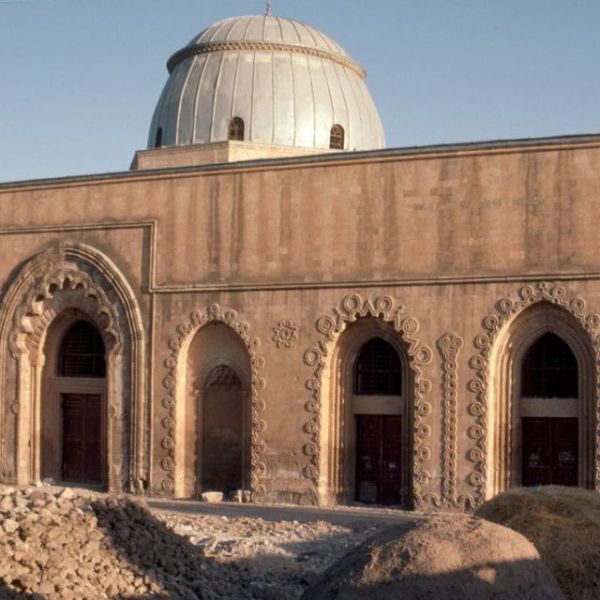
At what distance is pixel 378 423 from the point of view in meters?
21.1

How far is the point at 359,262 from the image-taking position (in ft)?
68.2

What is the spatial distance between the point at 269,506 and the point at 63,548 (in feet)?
30.2

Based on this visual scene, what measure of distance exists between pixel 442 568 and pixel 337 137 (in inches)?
815

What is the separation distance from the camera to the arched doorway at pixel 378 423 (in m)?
20.8

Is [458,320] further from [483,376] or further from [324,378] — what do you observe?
[324,378]

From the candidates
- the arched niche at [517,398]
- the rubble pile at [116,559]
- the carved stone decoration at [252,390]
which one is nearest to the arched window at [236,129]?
the carved stone decoration at [252,390]

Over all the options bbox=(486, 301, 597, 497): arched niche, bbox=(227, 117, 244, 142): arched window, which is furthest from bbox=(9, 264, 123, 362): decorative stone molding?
bbox=(486, 301, 597, 497): arched niche

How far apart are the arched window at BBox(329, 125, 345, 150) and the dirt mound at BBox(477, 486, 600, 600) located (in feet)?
54.0

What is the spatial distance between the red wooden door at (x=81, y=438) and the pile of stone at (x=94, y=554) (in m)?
10.3

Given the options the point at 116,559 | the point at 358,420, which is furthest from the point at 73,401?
the point at 116,559

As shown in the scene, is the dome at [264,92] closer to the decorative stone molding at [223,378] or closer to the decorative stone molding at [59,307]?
the decorative stone molding at [59,307]

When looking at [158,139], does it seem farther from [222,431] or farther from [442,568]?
[442,568]

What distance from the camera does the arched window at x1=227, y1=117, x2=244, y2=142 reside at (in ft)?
90.3

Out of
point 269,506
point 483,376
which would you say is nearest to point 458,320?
point 483,376
